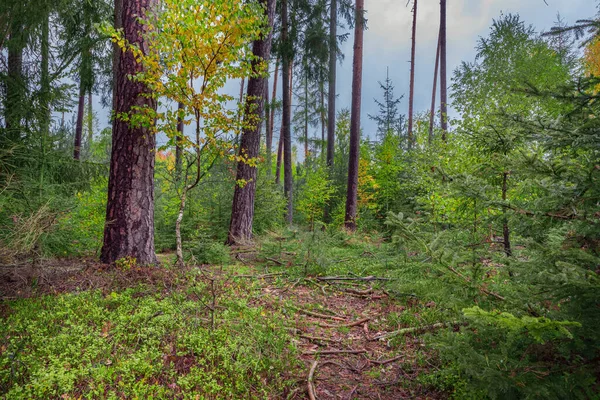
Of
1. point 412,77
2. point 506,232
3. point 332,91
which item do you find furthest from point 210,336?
point 412,77

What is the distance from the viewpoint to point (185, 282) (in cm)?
434

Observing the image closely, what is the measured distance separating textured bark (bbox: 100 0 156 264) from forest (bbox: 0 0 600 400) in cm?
2

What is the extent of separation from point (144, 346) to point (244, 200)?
16.5ft

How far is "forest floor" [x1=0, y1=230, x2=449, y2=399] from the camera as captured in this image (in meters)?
2.47

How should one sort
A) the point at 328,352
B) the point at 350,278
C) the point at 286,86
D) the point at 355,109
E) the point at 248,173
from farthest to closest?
1. the point at 286,86
2. the point at 355,109
3. the point at 248,173
4. the point at 350,278
5. the point at 328,352

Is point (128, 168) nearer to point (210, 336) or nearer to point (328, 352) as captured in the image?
point (210, 336)

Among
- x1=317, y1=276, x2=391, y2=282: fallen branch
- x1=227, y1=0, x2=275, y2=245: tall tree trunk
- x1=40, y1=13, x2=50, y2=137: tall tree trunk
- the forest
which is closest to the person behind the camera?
the forest

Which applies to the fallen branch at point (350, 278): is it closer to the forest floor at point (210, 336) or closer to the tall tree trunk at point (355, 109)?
the forest floor at point (210, 336)

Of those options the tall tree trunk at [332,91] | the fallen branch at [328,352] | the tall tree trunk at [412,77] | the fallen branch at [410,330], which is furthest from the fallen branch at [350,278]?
the tall tree trunk at [412,77]

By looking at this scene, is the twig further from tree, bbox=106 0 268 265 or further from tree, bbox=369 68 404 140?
tree, bbox=369 68 404 140

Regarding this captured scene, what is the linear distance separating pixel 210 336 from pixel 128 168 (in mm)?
2836

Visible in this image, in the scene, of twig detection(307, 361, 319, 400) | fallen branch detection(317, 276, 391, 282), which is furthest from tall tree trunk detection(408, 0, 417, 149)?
twig detection(307, 361, 319, 400)

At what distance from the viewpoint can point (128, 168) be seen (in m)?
4.70

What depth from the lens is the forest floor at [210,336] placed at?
8.11 ft
